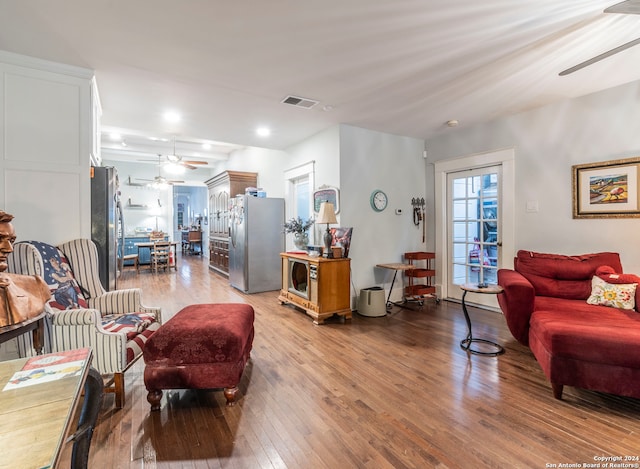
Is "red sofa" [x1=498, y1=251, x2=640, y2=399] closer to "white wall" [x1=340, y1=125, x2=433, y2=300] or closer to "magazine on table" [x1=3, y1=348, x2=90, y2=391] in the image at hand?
"white wall" [x1=340, y1=125, x2=433, y2=300]

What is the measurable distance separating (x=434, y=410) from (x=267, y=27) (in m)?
2.87

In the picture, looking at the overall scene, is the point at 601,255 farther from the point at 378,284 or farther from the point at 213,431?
the point at 213,431

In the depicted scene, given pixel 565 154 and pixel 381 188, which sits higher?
pixel 565 154

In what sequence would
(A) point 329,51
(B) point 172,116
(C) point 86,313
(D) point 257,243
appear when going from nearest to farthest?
(C) point 86,313, (A) point 329,51, (B) point 172,116, (D) point 257,243

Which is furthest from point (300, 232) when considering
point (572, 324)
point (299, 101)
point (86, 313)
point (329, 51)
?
point (572, 324)

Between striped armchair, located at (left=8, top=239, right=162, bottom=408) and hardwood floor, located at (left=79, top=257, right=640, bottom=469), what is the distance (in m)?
0.37

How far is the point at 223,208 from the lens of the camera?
725 centimetres

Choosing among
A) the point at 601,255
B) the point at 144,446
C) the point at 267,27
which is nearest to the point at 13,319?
the point at 144,446

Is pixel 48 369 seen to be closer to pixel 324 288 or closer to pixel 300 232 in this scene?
pixel 324 288

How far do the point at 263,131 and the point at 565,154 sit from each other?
12.7ft

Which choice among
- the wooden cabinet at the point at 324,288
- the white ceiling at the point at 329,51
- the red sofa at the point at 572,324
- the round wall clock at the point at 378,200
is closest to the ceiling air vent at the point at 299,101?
the white ceiling at the point at 329,51

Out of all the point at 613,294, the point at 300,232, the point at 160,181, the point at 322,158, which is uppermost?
the point at 160,181

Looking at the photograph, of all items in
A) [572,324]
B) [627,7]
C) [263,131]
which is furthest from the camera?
[263,131]

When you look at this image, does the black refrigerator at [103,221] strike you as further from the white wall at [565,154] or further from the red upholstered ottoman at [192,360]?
the white wall at [565,154]
